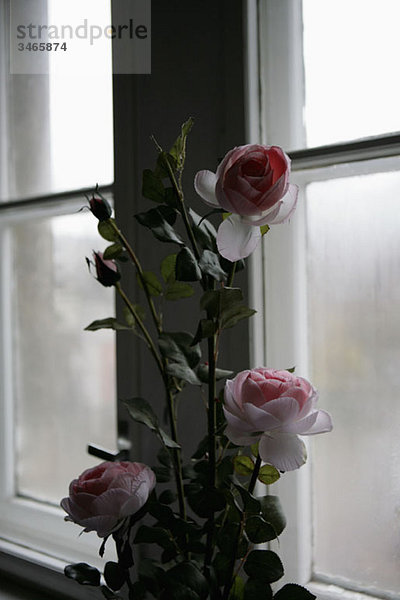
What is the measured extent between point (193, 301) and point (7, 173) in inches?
27.3

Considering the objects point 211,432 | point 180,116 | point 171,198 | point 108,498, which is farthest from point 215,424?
point 180,116

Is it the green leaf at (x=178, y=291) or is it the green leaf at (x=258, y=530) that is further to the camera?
the green leaf at (x=178, y=291)

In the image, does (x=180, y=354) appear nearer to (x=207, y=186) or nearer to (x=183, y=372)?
(x=183, y=372)

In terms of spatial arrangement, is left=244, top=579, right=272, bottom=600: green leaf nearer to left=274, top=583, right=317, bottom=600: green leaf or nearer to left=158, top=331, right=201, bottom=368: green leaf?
left=274, top=583, right=317, bottom=600: green leaf

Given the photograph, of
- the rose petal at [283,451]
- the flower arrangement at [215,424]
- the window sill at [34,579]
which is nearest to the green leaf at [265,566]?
the flower arrangement at [215,424]

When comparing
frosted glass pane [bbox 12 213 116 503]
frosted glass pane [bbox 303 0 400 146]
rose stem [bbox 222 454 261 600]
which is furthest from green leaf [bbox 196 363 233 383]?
frosted glass pane [bbox 12 213 116 503]

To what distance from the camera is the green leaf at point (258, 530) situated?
2.01ft

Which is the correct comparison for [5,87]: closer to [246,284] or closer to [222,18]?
[222,18]

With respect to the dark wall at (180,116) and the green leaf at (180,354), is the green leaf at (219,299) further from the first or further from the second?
the dark wall at (180,116)

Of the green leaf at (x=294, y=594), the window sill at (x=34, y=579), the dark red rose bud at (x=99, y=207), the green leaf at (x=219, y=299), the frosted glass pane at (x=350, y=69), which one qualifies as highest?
the frosted glass pane at (x=350, y=69)

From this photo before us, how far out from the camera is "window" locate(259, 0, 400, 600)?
0.83m

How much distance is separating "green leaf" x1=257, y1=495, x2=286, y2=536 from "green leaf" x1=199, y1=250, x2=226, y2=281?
25cm

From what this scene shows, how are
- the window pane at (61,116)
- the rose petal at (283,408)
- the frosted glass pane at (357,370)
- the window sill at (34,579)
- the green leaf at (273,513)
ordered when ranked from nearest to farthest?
the rose petal at (283,408) → the green leaf at (273,513) → the frosted glass pane at (357,370) → the window sill at (34,579) → the window pane at (61,116)

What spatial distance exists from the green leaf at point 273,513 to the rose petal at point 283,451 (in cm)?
10
